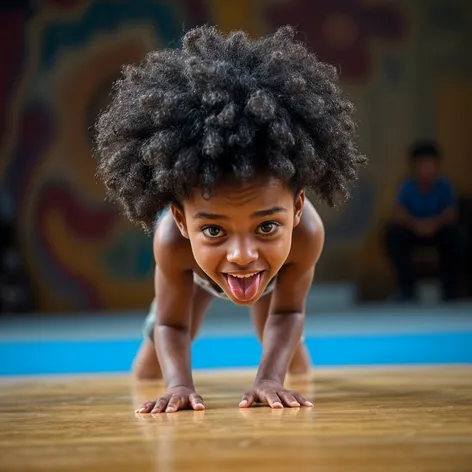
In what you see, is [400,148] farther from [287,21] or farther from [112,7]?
[112,7]

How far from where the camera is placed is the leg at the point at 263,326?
2.48 meters

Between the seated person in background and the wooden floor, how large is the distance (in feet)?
11.9

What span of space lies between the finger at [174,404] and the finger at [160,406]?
0.04 feet

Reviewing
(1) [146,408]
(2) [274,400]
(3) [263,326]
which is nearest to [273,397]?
(2) [274,400]

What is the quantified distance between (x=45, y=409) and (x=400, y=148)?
5.28m

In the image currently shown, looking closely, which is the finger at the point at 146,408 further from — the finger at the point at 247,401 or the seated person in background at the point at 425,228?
the seated person in background at the point at 425,228

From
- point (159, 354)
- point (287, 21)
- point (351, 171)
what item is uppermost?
point (287, 21)

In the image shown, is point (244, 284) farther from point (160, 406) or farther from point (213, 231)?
point (160, 406)

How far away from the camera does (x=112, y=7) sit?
6.57 m

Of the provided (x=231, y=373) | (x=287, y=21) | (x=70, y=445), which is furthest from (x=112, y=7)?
(x=70, y=445)

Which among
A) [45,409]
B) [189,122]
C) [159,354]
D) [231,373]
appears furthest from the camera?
[231,373]

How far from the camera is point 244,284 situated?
167 cm

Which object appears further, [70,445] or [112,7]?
[112,7]

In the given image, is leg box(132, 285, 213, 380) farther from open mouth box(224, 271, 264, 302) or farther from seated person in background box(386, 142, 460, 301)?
seated person in background box(386, 142, 460, 301)
